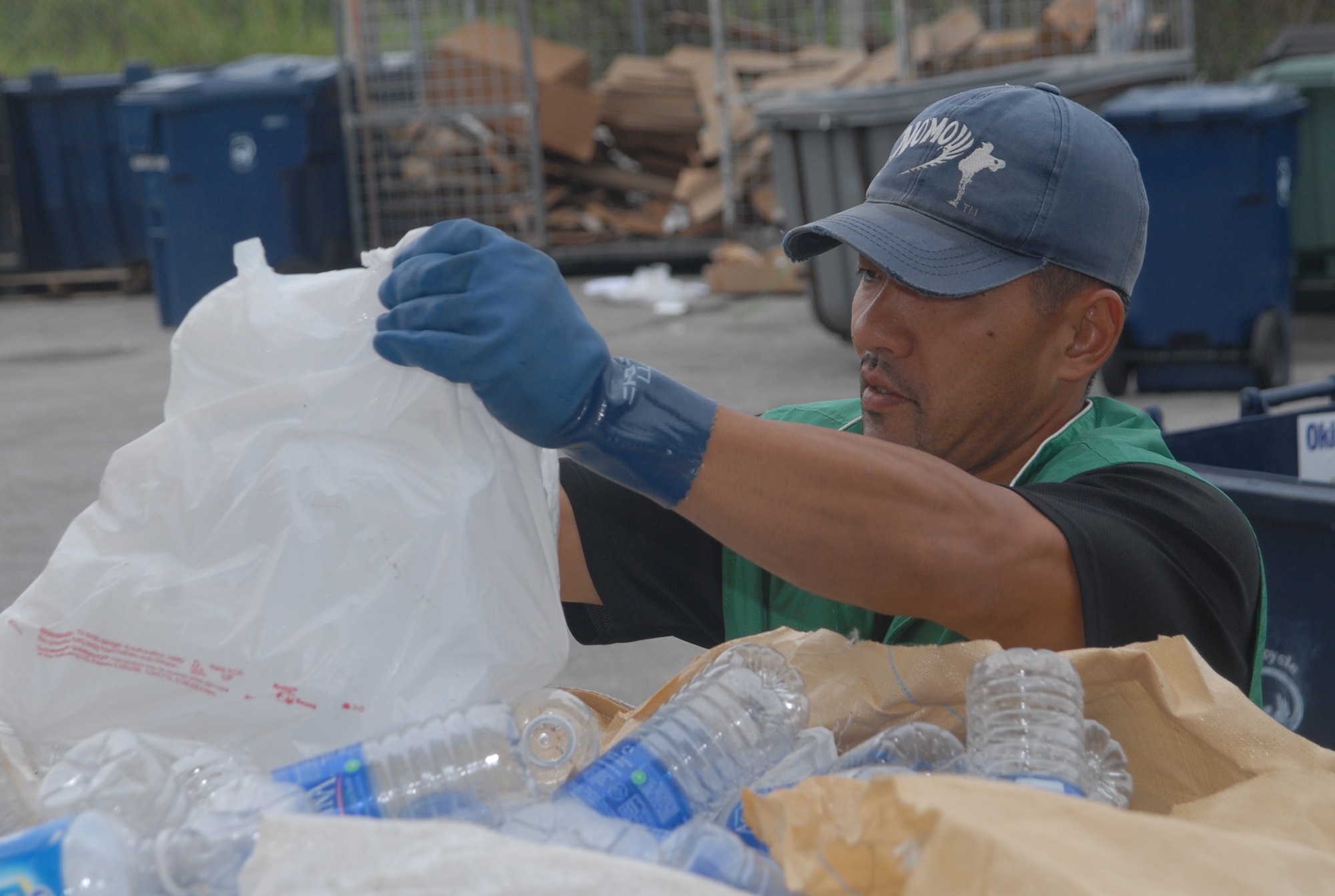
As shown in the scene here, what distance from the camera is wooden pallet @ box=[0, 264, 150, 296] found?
10109 millimetres

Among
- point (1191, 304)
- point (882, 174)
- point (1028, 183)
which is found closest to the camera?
point (1028, 183)

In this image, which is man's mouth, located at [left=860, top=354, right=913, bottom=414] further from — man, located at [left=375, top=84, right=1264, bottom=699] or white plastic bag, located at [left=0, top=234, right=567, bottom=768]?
white plastic bag, located at [left=0, top=234, right=567, bottom=768]

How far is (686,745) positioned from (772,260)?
25.4ft

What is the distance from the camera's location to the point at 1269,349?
533 centimetres

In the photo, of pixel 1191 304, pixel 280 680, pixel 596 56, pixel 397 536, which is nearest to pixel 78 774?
pixel 280 680

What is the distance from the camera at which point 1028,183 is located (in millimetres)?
1438

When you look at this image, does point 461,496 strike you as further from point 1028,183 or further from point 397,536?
point 1028,183

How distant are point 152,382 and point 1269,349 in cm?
519

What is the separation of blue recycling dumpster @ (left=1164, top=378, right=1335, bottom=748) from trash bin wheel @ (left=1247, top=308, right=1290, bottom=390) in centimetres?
305

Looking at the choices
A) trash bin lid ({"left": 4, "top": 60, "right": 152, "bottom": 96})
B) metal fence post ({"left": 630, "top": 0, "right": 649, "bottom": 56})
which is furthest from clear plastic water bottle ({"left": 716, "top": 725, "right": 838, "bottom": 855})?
metal fence post ({"left": 630, "top": 0, "right": 649, "bottom": 56})

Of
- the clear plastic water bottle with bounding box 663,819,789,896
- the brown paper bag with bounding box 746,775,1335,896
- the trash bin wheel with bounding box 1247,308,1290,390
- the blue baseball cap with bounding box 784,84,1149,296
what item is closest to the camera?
the brown paper bag with bounding box 746,775,1335,896

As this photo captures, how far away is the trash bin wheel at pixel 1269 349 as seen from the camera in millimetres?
5305

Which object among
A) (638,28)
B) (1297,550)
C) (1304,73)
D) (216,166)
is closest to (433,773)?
(1297,550)

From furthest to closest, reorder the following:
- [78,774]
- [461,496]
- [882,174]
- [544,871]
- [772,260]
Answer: [772,260], [882,174], [461,496], [78,774], [544,871]
